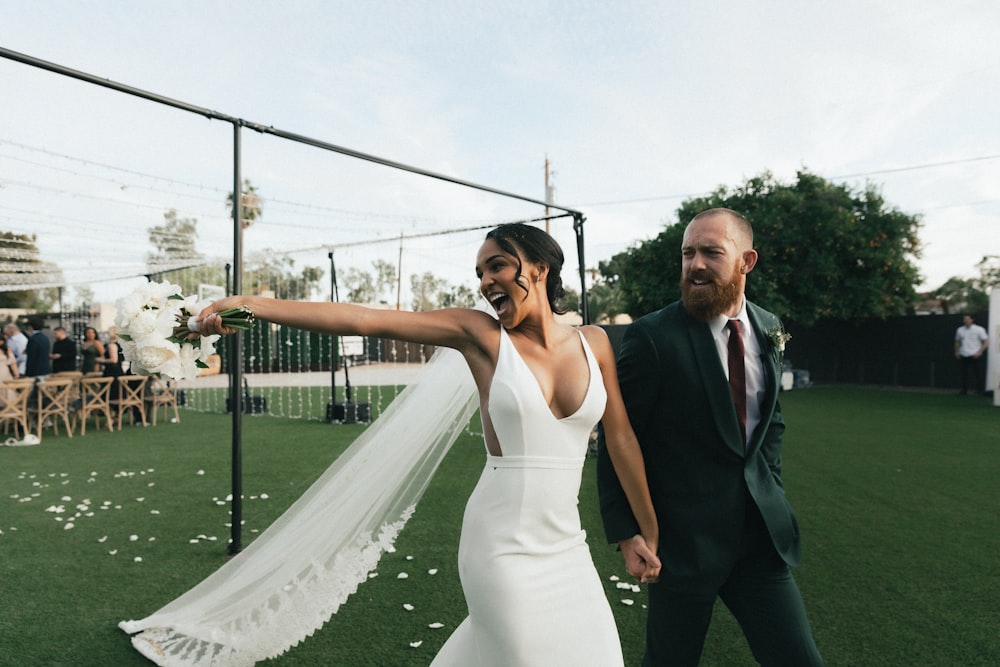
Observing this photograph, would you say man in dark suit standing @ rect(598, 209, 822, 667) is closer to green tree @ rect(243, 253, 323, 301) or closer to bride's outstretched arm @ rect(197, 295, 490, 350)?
Result: bride's outstretched arm @ rect(197, 295, 490, 350)

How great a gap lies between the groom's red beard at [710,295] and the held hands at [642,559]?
738mm

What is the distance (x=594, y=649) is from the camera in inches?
69.5

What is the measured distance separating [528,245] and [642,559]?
104 cm

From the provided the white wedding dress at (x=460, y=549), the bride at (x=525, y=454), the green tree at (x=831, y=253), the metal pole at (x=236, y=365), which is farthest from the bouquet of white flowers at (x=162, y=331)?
the green tree at (x=831, y=253)

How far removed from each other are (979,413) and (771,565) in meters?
11.9

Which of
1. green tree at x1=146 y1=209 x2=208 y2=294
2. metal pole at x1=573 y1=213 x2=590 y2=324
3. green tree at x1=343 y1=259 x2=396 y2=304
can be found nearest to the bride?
metal pole at x1=573 y1=213 x2=590 y2=324

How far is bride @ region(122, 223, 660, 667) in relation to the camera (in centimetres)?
171

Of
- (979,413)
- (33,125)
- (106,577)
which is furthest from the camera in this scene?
(979,413)

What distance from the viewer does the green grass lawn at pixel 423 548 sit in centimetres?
315

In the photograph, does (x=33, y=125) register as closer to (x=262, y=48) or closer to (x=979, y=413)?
(x=262, y=48)

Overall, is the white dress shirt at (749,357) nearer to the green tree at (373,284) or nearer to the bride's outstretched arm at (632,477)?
the bride's outstretched arm at (632,477)

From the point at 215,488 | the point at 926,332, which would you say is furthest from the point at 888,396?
the point at 215,488

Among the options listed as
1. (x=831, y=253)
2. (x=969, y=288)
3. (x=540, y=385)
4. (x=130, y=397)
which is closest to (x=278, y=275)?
(x=130, y=397)

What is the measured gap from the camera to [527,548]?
1717 mm
